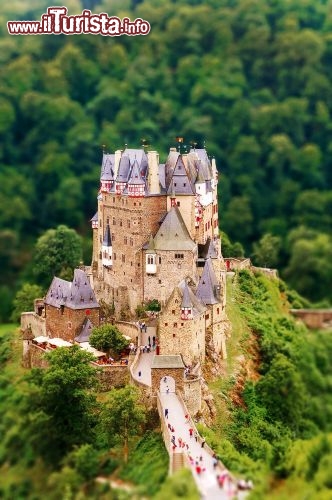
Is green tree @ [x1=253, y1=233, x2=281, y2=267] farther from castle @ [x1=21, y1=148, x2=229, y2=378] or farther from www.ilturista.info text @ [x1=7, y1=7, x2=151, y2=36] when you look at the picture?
castle @ [x1=21, y1=148, x2=229, y2=378]

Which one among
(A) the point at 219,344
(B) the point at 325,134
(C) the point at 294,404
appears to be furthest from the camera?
(B) the point at 325,134

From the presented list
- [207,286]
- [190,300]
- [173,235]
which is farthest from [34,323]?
[190,300]

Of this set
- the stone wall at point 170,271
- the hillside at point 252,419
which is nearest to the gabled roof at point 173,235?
the stone wall at point 170,271

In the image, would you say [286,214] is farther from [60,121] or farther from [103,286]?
[103,286]

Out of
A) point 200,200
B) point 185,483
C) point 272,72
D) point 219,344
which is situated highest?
point 272,72

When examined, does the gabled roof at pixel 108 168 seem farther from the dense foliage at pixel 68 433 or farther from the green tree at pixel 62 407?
the green tree at pixel 62 407

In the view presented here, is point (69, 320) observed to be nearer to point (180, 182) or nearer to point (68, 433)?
point (180, 182)

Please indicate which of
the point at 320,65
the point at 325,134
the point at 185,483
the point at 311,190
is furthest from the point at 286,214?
the point at 185,483
